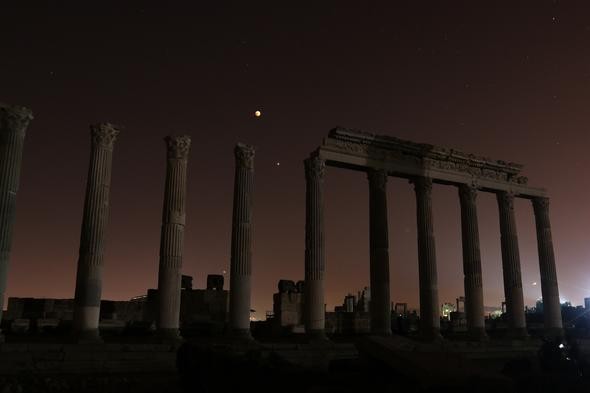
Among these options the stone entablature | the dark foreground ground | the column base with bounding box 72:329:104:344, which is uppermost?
the stone entablature

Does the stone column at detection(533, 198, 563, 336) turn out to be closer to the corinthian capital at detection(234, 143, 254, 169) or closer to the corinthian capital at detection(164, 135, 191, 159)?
the corinthian capital at detection(234, 143, 254, 169)

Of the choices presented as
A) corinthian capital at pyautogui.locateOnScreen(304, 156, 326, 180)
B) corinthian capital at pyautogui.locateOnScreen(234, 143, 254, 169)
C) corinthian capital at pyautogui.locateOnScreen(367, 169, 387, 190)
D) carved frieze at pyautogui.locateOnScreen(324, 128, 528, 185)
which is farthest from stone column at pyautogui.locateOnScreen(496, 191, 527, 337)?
corinthian capital at pyautogui.locateOnScreen(234, 143, 254, 169)

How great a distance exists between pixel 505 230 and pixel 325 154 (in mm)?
13744

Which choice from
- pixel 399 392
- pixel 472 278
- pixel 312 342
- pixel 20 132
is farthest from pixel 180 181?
pixel 472 278

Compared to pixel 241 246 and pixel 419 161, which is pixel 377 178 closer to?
pixel 419 161

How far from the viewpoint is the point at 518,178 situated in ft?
126

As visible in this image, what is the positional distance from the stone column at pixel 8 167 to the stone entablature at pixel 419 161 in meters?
14.3

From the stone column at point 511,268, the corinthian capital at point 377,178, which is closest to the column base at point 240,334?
the corinthian capital at point 377,178

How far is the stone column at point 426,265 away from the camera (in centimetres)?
3206

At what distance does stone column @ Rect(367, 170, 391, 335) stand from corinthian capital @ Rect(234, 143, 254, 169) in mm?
7384

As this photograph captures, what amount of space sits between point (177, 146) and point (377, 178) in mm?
11460

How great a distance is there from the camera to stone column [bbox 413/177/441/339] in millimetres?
32062

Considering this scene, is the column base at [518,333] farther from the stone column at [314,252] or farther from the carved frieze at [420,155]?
the stone column at [314,252]

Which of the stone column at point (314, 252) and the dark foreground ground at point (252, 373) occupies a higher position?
the stone column at point (314, 252)
